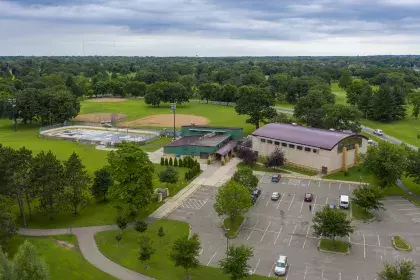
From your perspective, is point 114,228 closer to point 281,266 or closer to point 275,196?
point 281,266

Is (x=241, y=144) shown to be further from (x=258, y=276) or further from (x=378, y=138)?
(x=258, y=276)

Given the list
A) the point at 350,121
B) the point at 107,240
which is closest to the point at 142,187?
the point at 107,240

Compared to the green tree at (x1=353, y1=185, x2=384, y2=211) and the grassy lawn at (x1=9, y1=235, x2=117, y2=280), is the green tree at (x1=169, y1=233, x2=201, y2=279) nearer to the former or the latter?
the grassy lawn at (x1=9, y1=235, x2=117, y2=280)

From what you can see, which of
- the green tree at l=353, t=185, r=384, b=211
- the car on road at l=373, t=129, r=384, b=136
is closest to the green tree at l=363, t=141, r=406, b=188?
the green tree at l=353, t=185, r=384, b=211

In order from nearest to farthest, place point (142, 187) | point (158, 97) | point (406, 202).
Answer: point (142, 187) < point (406, 202) < point (158, 97)

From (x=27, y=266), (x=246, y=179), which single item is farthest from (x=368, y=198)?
(x=27, y=266)

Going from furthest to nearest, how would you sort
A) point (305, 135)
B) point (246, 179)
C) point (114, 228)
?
1. point (305, 135)
2. point (246, 179)
3. point (114, 228)
